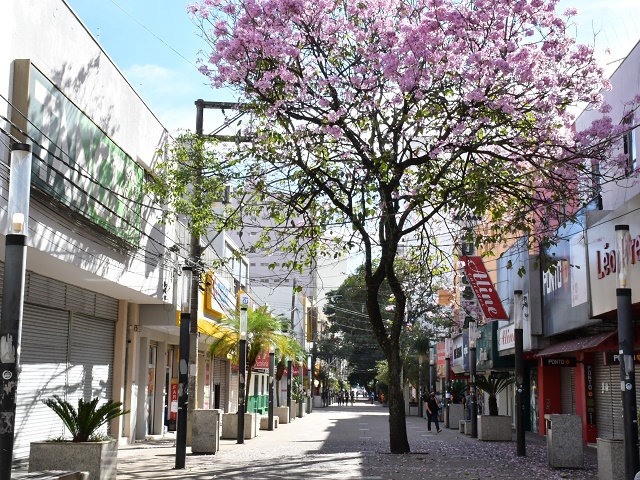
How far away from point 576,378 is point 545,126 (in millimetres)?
13285

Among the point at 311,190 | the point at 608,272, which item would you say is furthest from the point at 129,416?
the point at 608,272

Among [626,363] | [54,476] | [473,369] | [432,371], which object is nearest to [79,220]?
[54,476]

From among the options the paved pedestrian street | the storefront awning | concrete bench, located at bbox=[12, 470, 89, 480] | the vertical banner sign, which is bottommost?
the paved pedestrian street

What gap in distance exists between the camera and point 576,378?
28328 millimetres

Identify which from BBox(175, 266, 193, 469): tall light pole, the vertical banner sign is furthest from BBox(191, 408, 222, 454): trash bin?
the vertical banner sign

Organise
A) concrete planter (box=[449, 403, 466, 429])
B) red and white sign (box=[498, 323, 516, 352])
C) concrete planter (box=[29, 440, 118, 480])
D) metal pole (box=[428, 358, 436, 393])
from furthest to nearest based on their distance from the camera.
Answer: metal pole (box=[428, 358, 436, 393]) < concrete planter (box=[449, 403, 466, 429]) < red and white sign (box=[498, 323, 516, 352]) < concrete planter (box=[29, 440, 118, 480])

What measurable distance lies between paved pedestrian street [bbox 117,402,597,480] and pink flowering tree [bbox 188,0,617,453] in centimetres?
196

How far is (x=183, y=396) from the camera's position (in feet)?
56.0

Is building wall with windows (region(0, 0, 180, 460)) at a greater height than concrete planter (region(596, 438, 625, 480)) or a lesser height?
greater

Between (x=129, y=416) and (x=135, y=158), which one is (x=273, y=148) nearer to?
(x=135, y=158)

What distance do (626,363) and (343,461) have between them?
8.13 m

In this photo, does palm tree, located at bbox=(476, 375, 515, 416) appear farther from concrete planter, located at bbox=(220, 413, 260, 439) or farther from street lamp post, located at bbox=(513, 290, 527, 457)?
concrete planter, located at bbox=(220, 413, 260, 439)

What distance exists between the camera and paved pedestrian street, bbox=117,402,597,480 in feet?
52.4

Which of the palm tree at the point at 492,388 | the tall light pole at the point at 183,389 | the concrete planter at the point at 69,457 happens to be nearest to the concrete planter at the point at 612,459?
the tall light pole at the point at 183,389
